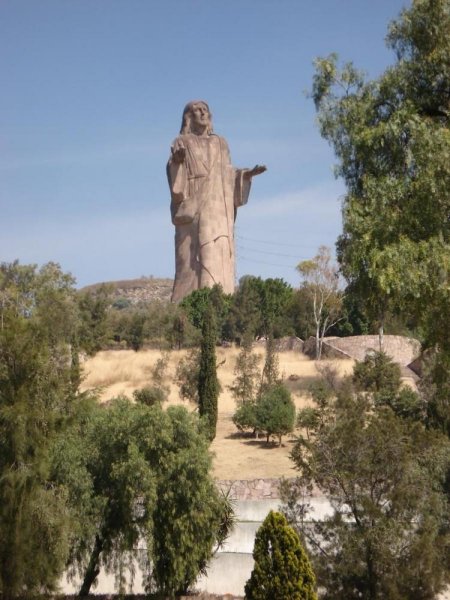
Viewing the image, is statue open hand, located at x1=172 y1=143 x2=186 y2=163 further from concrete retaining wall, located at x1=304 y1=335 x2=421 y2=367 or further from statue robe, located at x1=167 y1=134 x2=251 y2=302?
concrete retaining wall, located at x1=304 y1=335 x2=421 y2=367

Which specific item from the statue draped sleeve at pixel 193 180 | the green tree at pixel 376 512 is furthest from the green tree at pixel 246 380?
the statue draped sleeve at pixel 193 180

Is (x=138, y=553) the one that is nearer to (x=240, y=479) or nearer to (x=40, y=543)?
(x=40, y=543)

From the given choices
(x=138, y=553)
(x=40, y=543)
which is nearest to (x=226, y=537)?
(x=138, y=553)

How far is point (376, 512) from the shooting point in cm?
952

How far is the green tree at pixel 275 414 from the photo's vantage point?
70.0 ft

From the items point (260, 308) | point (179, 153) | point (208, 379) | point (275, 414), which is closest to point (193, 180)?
point (179, 153)

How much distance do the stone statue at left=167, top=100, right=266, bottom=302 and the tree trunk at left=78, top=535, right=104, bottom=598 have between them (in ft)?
100

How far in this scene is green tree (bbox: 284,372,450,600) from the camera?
30.7 feet

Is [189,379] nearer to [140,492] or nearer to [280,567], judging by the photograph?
[140,492]

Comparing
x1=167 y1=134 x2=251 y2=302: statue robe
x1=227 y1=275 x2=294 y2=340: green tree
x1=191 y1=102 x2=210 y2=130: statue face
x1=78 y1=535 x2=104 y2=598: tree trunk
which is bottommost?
x1=78 y1=535 x2=104 y2=598: tree trunk

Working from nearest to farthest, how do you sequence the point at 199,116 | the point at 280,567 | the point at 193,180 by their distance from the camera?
the point at 280,567 < the point at 193,180 < the point at 199,116

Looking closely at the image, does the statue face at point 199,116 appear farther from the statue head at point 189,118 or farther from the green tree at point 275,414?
the green tree at point 275,414

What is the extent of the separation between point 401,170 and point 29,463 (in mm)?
5850

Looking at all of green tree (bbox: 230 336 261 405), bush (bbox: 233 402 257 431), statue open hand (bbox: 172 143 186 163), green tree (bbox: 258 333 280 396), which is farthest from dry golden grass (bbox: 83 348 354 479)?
statue open hand (bbox: 172 143 186 163)
